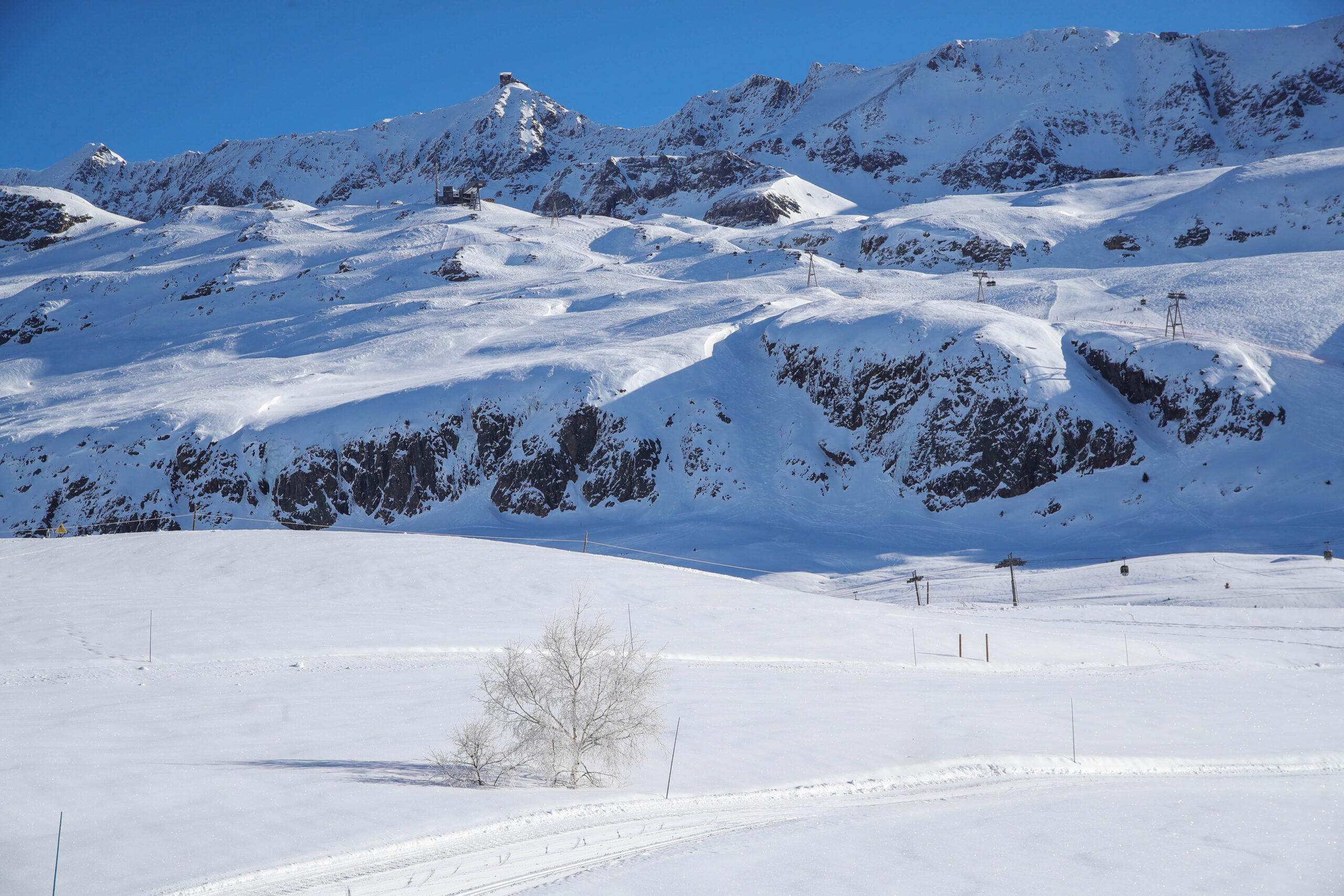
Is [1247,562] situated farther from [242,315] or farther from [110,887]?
[242,315]

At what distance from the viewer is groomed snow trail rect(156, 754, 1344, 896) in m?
8.28

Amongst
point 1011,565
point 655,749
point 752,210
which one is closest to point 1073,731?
point 655,749

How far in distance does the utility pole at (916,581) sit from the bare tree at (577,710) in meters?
21.6

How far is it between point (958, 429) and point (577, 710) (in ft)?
128

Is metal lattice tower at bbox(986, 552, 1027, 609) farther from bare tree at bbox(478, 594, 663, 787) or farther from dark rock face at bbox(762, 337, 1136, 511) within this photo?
bare tree at bbox(478, 594, 663, 787)

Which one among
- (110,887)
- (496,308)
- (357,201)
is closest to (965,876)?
(110,887)

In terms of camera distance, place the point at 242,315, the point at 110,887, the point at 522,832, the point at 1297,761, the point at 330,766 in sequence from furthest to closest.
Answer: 1. the point at 242,315
2. the point at 1297,761
3. the point at 330,766
4. the point at 522,832
5. the point at 110,887

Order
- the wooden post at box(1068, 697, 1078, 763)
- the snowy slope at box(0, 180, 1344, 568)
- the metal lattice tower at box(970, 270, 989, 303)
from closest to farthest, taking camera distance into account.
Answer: the wooden post at box(1068, 697, 1078, 763)
the snowy slope at box(0, 180, 1344, 568)
the metal lattice tower at box(970, 270, 989, 303)

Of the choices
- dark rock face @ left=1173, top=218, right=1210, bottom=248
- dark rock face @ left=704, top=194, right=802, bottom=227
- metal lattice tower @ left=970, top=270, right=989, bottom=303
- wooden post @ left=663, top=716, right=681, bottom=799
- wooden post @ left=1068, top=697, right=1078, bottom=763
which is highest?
dark rock face @ left=704, top=194, right=802, bottom=227

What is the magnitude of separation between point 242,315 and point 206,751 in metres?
85.8

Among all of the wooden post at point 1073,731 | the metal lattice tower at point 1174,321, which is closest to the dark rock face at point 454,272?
the metal lattice tower at point 1174,321

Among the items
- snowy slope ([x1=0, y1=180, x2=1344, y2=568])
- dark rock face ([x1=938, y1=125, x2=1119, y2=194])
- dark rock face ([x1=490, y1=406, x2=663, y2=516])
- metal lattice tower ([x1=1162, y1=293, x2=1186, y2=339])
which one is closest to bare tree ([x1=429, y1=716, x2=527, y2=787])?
snowy slope ([x1=0, y1=180, x2=1344, y2=568])

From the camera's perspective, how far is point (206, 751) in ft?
39.2

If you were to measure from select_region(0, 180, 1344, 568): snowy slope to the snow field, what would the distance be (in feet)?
57.4
